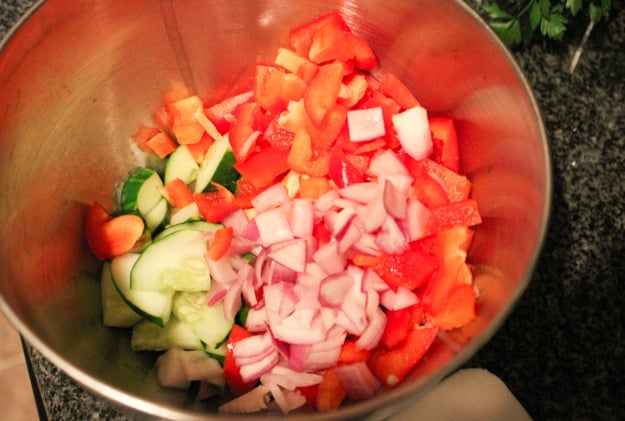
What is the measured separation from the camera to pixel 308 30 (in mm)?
1028

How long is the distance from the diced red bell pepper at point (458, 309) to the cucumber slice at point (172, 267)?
0.35 m

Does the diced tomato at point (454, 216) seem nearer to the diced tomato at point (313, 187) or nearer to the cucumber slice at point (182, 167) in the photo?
the diced tomato at point (313, 187)

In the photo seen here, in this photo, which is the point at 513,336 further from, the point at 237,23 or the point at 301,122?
the point at 237,23

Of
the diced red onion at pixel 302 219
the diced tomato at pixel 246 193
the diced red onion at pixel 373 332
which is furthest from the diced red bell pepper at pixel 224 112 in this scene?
the diced red onion at pixel 373 332

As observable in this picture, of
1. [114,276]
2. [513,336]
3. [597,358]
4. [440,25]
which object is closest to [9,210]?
[114,276]

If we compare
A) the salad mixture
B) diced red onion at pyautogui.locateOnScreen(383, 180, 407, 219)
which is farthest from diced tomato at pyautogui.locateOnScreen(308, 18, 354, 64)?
diced red onion at pyautogui.locateOnScreen(383, 180, 407, 219)

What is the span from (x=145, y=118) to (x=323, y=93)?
12.8 inches

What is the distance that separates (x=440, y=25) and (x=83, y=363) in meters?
0.70

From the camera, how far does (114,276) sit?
3.15 ft

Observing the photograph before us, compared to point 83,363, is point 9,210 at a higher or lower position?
higher

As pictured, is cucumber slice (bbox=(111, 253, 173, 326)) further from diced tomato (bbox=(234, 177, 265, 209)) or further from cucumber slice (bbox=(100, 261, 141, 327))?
diced tomato (bbox=(234, 177, 265, 209))

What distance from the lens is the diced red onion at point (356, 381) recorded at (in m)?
0.85

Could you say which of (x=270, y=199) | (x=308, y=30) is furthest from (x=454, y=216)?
(x=308, y=30)

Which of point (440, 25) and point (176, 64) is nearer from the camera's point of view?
point (440, 25)
